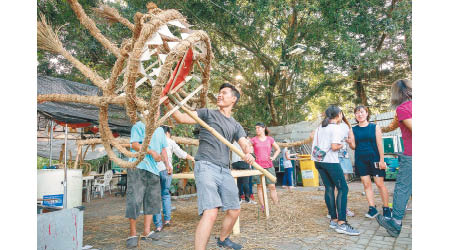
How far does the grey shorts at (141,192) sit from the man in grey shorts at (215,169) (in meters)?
1.16

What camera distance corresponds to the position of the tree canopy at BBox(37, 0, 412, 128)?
7.79 metres

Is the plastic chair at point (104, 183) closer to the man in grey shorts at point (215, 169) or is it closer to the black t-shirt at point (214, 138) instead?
the man in grey shorts at point (215, 169)

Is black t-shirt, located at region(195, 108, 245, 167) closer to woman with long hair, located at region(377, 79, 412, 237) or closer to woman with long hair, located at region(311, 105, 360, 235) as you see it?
woman with long hair, located at region(311, 105, 360, 235)

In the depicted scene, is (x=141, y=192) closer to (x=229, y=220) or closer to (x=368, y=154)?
(x=229, y=220)

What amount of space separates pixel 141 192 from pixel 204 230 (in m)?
1.51

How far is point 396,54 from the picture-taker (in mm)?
9719

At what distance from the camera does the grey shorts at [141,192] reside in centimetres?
344

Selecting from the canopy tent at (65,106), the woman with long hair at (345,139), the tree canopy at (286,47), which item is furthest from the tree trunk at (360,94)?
the canopy tent at (65,106)

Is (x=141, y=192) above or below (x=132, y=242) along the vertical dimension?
above

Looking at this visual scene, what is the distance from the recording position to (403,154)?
2.80 meters

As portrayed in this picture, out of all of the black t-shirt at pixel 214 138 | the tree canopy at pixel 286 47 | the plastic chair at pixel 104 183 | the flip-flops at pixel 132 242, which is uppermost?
the tree canopy at pixel 286 47

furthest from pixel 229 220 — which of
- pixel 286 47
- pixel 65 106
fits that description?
pixel 286 47

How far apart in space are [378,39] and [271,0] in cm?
486
